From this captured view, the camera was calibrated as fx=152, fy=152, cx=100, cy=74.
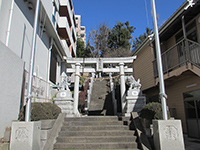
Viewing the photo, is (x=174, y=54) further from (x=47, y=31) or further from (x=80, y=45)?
(x=80, y=45)

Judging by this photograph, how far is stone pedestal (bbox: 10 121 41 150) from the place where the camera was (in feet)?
15.0

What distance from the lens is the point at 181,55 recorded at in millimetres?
10281

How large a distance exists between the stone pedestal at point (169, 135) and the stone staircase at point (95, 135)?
50.0 inches

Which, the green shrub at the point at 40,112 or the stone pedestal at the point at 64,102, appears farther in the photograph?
the stone pedestal at the point at 64,102

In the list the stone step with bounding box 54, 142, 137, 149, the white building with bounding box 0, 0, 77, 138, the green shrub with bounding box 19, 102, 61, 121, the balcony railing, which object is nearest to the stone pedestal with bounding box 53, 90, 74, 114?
the white building with bounding box 0, 0, 77, 138

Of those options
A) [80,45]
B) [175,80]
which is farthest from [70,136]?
[80,45]

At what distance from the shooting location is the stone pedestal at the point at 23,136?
180 inches

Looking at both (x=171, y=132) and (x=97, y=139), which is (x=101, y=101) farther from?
(x=171, y=132)

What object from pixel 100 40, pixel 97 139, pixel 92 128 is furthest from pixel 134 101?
pixel 100 40

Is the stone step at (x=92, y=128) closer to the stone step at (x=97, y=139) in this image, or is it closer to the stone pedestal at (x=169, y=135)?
the stone step at (x=97, y=139)

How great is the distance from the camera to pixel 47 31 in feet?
40.4

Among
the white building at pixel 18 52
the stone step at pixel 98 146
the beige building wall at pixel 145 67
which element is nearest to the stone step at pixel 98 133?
the stone step at pixel 98 146

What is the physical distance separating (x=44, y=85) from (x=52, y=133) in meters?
5.37

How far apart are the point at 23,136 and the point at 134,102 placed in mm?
5473
